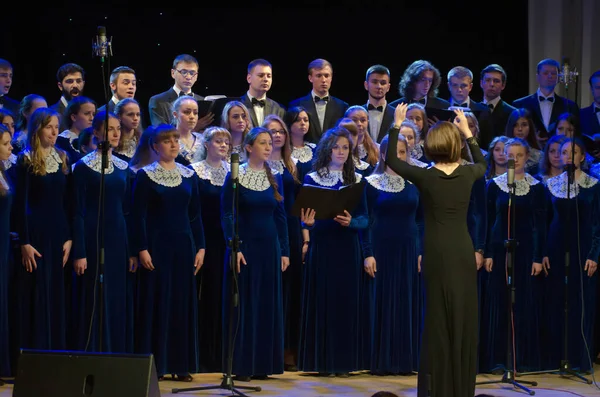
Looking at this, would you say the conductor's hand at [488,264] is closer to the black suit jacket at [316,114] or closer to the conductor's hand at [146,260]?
the black suit jacket at [316,114]

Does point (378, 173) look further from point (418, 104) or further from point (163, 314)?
point (163, 314)

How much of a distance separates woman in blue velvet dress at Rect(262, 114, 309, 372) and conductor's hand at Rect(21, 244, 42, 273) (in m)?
1.56

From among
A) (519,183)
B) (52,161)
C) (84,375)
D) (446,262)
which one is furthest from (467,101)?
(84,375)

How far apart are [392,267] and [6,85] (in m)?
2.79

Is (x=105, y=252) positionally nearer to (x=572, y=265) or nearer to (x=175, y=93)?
(x=175, y=93)

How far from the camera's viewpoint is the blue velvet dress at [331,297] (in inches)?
238

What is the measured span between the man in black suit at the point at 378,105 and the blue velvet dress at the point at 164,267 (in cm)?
169

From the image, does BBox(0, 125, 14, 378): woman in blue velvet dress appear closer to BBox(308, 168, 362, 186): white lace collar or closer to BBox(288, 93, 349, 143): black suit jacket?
BBox(308, 168, 362, 186): white lace collar

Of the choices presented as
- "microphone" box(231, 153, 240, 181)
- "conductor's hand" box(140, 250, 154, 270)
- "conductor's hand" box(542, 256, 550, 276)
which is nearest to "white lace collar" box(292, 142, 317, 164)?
"microphone" box(231, 153, 240, 181)

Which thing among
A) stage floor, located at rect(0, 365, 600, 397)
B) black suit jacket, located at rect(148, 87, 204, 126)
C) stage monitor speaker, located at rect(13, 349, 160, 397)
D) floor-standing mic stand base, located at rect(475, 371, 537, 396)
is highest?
black suit jacket, located at rect(148, 87, 204, 126)

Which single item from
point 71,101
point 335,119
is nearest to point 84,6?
point 71,101

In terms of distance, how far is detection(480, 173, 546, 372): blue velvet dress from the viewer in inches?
249

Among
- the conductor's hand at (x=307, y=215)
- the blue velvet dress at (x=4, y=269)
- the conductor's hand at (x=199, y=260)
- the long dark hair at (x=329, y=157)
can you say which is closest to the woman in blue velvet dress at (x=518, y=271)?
the long dark hair at (x=329, y=157)

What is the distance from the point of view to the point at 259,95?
671cm
